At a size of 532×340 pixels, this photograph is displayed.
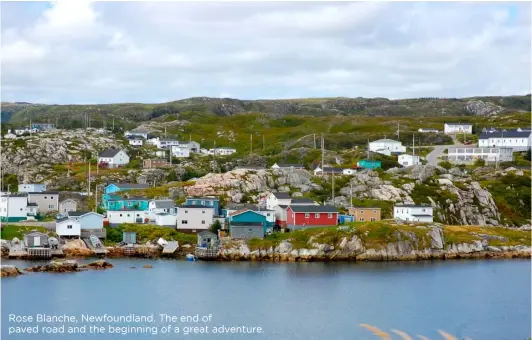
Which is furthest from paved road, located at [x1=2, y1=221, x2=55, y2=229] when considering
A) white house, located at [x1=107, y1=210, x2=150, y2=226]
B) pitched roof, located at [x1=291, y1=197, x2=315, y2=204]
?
pitched roof, located at [x1=291, y1=197, x2=315, y2=204]

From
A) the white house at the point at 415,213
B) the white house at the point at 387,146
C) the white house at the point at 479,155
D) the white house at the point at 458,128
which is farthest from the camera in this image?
the white house at the point at 458,128

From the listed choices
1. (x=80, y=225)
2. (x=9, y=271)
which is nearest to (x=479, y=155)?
(x=80, y=225)

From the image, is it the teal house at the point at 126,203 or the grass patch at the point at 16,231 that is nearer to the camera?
the grass patch at the point at 16,231

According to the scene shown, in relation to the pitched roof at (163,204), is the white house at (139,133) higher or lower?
higher

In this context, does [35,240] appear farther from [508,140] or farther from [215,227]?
[508,140]

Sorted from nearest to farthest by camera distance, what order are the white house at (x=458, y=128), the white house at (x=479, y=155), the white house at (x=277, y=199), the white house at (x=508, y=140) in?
the white house at (x=277, y=199)
the white house at (x=479, y=155)
the white house at (x=508, y=140)
the white house at (x=458, y=128)

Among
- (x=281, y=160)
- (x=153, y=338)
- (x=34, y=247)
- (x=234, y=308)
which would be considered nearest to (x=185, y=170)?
(x=281, y=160)

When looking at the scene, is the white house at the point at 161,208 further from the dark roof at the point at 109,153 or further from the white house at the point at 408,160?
the white house at the point at 408,160

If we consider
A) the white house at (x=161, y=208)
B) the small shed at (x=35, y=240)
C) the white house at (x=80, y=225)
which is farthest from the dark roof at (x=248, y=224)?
the small shed at (x=35, y=240)
